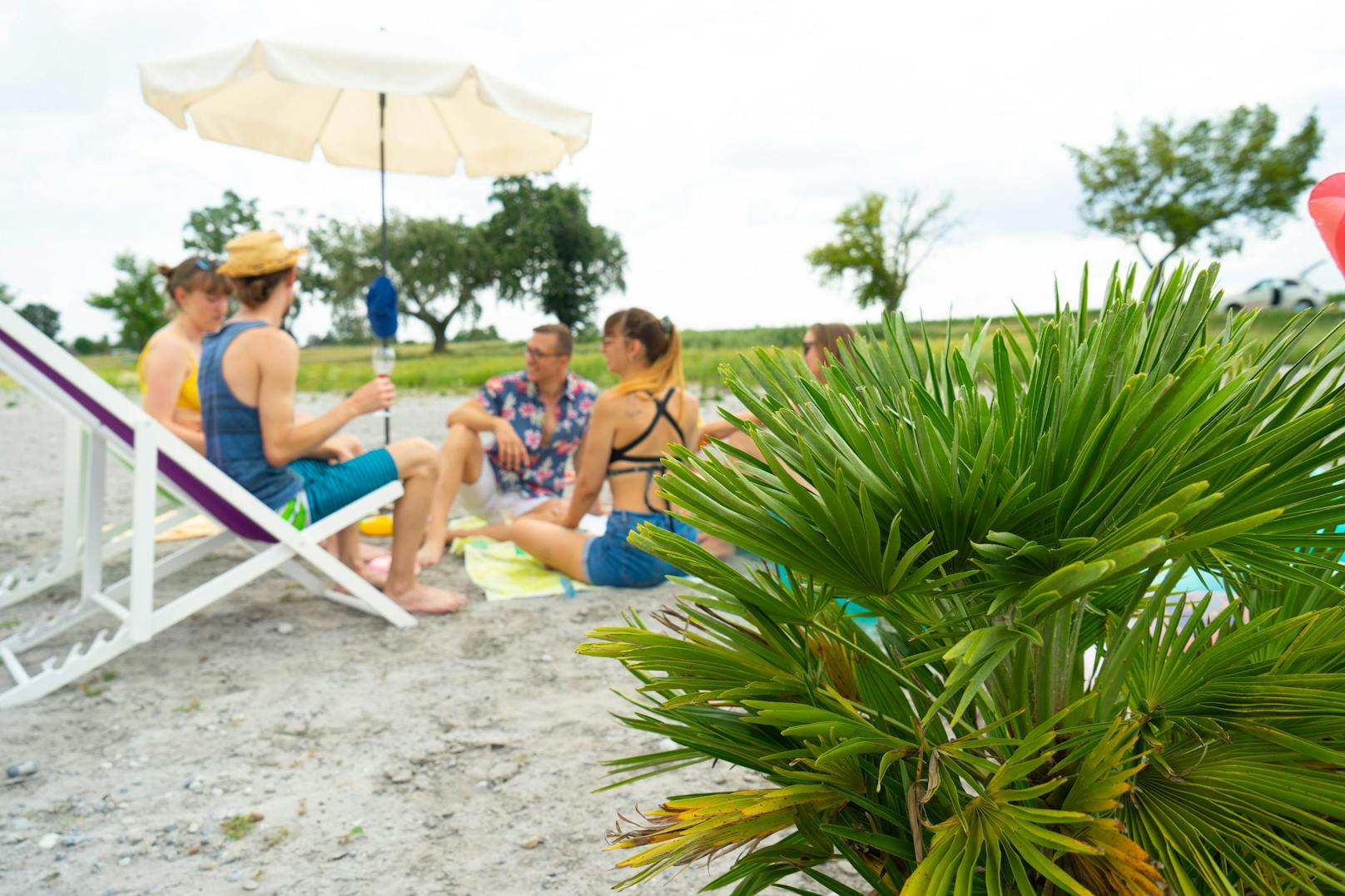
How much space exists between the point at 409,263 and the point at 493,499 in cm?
3509

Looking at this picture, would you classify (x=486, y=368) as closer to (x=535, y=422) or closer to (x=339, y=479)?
(x=535, y=422)

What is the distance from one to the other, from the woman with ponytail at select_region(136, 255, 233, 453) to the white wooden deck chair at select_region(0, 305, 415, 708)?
389 mm

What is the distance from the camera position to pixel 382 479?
383cm

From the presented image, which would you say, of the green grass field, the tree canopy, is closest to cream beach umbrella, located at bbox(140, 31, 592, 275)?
the green grass field

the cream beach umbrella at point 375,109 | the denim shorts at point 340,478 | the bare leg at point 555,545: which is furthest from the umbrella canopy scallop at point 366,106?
the bare leg at point 555,545

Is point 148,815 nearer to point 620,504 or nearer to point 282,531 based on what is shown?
point 282,531

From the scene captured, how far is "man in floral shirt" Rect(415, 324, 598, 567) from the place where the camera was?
16.9ft

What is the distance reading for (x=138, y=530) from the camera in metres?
3.21

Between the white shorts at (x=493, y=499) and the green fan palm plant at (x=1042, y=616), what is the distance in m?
4.47

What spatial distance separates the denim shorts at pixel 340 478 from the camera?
3.73 m

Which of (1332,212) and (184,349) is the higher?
(1332,212)

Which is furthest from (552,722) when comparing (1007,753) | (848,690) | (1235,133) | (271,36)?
(1235,133)

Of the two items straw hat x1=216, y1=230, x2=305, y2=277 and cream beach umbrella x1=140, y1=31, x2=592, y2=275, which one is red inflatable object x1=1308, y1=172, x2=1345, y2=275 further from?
cream beach umbrella x1=140, y1=31, x2=592, y2=275

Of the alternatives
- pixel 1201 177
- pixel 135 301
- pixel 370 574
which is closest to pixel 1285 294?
pixel 1201 177
